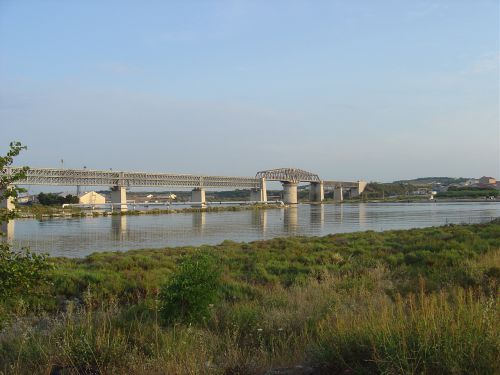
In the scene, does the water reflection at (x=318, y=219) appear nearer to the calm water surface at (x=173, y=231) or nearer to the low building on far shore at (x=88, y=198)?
the calm water surface at (x=173, y=231)

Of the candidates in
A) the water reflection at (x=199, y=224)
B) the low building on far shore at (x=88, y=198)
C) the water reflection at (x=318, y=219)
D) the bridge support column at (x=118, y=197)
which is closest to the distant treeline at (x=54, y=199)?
the low building on far shore at (x=88, y=198)

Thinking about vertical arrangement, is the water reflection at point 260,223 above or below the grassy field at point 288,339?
below

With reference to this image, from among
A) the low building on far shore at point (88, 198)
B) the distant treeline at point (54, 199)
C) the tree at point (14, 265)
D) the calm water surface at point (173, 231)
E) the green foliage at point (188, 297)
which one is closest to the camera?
the tree at point (14, 265)

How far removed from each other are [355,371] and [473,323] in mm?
1265

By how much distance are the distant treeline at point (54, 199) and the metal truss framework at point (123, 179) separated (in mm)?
12445

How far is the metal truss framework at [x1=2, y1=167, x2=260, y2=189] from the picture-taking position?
123m

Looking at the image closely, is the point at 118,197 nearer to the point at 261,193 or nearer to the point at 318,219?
the point at 261,193

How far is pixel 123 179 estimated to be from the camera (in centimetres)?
13750

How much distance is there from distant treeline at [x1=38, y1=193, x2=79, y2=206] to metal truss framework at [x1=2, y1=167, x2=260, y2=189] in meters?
12.4

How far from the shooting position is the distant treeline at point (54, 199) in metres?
135

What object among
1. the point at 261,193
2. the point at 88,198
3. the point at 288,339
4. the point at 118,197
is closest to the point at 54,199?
the point at 88,198

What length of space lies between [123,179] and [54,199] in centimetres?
2366

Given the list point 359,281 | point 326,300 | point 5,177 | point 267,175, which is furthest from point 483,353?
point 267,175

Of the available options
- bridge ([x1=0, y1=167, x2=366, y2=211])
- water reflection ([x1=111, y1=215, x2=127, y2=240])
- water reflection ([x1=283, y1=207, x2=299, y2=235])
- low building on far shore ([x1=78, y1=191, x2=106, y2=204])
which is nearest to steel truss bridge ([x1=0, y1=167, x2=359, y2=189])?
bridge ([x1=0, y1=167, x2=366, y2=211])
